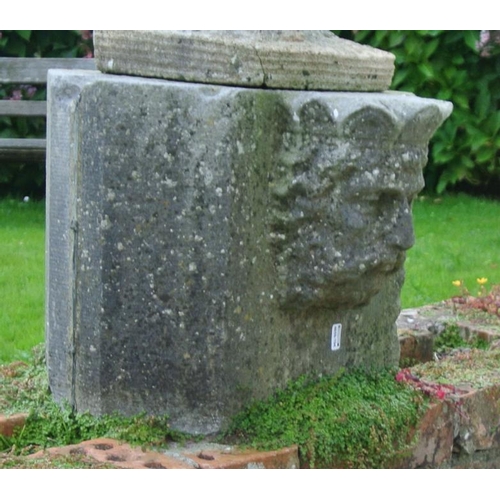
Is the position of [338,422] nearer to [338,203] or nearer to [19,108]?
[338,203]

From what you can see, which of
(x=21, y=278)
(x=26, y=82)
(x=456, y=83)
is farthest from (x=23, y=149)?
(x=456, y=83)

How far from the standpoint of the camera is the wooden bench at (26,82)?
23.1 feet

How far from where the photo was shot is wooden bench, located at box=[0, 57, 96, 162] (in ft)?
23.1

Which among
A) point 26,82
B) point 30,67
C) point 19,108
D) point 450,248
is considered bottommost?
point 450,248

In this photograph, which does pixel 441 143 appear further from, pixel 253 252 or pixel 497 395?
pixel 253 252

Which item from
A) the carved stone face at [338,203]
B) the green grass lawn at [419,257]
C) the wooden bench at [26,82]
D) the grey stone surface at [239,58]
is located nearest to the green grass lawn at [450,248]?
the green grass lawn at [419,257]

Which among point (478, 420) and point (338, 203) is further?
point (478, 420)

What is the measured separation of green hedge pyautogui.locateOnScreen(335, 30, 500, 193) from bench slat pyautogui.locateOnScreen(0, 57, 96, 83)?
2144mm

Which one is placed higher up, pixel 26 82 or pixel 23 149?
pixel 26 82

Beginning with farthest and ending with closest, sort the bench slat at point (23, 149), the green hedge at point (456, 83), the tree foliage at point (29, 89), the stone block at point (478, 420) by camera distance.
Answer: the tree foliage at point (29, 89) < the green hedge at point (456, 83) < the bench slat at point (23, 149) < the stone block at point (478, 420)

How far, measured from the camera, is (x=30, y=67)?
714 centimetres

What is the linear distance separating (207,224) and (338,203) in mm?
401

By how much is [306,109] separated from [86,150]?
0.65m

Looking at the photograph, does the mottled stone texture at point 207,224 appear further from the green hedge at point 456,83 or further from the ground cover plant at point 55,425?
the green hedge at point 456,83
